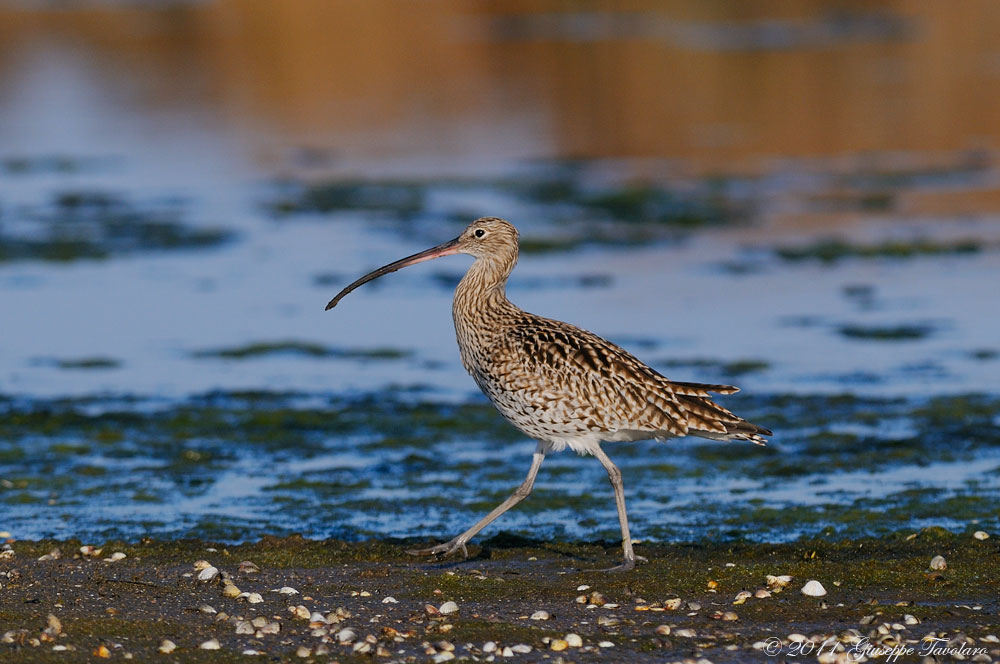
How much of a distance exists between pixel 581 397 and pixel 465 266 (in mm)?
10407

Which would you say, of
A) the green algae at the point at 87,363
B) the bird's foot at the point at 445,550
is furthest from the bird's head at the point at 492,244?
the green algae at the point at 87,363

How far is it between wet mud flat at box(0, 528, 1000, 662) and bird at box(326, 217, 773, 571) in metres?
0.45

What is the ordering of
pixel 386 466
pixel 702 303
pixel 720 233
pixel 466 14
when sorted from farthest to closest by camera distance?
pixel 466 14
pixel 720 233
pixel 702 303
pixel 386 466

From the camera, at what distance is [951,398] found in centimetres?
1173

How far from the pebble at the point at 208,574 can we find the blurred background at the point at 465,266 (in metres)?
1.41

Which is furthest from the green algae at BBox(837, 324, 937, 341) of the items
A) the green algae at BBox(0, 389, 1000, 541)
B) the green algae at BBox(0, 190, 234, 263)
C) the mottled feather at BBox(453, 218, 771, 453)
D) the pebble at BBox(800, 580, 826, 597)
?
the green algae at BBox(0, 190, 234, 263)

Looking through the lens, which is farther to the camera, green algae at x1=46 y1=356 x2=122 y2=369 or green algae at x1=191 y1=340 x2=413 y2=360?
green algae at x1=191 y1=340 x2=413 y2=360

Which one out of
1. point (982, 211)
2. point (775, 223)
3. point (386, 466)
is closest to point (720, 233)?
point (775, 223)

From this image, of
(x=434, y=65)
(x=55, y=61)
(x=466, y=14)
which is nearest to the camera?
(x=434, y=65)

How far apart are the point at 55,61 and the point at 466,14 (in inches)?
597

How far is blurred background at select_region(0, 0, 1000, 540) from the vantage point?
10000 mm

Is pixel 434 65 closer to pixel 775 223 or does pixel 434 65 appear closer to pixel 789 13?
pixel 789 13

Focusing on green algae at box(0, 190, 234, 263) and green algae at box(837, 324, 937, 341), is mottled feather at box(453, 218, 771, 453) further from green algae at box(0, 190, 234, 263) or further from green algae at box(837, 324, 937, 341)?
green algae at box(0, 190, 234, 263)

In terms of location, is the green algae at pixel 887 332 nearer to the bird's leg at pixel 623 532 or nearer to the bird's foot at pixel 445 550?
the bird's leg at pixel 623 532
